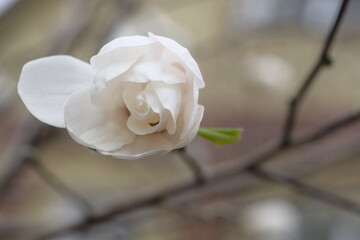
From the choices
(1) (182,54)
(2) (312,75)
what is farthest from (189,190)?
(1) (182,54)

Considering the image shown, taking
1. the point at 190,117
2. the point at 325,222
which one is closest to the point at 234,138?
the point at 190,117

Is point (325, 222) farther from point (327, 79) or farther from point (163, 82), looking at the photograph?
point (163, 82)

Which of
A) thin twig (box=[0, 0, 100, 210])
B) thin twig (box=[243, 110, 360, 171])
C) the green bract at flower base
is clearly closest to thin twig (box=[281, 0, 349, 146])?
thin twig (box=[243, 110, 360, 171])

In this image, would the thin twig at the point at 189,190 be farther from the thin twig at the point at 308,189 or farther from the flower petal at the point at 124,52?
the flower petal at the point at 124,52

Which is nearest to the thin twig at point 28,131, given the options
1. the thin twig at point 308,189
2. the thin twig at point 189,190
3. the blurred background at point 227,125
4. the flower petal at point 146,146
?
the blurred background at point 227,125

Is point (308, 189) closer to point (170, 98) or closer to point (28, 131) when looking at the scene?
point (170, 98)
